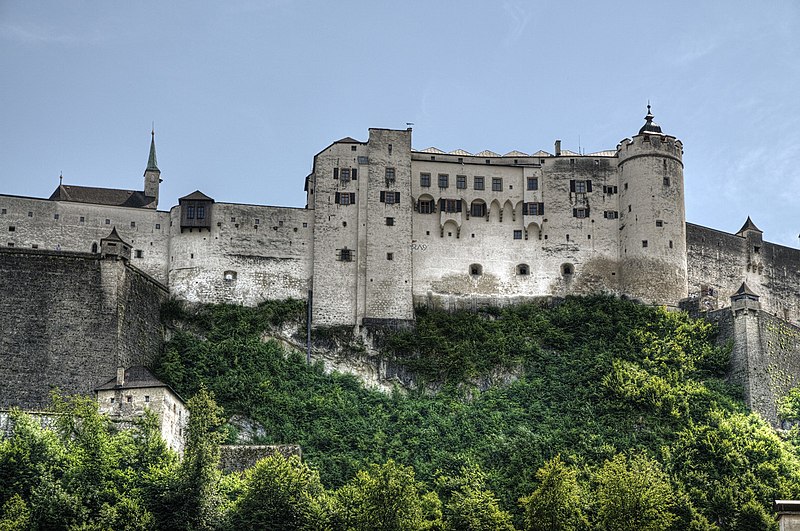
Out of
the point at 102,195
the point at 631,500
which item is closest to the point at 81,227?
the point at 102,195

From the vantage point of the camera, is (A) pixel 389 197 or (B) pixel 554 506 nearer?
(B) pixel 554 506

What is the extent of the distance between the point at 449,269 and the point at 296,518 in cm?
2164

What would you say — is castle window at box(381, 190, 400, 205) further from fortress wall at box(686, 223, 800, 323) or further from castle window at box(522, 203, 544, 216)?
fortress wall at box(686, 223, 800, 323)

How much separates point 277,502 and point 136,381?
8.80 meters

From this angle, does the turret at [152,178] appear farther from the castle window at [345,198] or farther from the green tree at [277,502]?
the green tree at [277,502]

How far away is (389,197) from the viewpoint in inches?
2741

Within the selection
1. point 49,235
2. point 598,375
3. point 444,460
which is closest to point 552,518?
point 444,460

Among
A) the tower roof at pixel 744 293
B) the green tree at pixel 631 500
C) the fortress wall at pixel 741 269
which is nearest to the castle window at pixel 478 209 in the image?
the fortress wall at pixel 741 269

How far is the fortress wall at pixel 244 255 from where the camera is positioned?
223ft

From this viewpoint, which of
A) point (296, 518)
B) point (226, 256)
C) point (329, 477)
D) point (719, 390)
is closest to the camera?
point (296, 518)

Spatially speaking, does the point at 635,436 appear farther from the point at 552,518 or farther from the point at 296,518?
the point at 296,518

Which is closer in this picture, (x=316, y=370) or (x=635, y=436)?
(x=635, y=436)

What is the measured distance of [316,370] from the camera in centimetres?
6538

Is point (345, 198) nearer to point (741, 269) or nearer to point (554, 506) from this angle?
point (741, 269)
